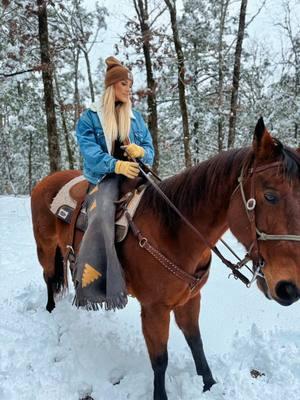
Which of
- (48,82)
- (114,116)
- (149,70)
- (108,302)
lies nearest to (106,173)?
(114,116)

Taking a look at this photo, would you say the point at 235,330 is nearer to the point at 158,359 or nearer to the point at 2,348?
the point at 158,359

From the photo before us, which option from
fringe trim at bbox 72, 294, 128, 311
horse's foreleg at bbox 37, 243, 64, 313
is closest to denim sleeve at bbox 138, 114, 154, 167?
fringe trim at bbox 72, 294, 128, 311

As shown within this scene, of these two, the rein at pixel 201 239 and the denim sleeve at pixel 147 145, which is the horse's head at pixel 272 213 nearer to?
the rein at pixel 201 239

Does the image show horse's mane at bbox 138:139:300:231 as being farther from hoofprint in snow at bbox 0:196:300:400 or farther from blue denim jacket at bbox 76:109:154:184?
hoofprint in snow at bbox 0:196:300:400

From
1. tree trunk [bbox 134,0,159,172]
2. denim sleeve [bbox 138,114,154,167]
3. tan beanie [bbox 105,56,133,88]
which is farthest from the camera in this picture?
tree trunk [bbox 134,0,159,172]

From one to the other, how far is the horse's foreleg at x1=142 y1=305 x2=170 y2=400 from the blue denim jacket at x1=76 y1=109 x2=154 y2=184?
1.14m

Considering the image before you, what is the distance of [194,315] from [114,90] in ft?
6.73

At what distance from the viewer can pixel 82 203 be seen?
3.31 m

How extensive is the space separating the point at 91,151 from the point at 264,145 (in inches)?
55.0

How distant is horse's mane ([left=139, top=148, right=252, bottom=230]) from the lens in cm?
220

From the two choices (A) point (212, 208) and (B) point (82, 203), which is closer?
(A) point (212, 208)

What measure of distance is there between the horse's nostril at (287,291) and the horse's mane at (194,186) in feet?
2.21

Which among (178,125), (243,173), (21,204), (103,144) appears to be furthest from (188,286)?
(178,125)

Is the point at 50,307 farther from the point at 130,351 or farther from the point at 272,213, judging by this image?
the point at 272,213
